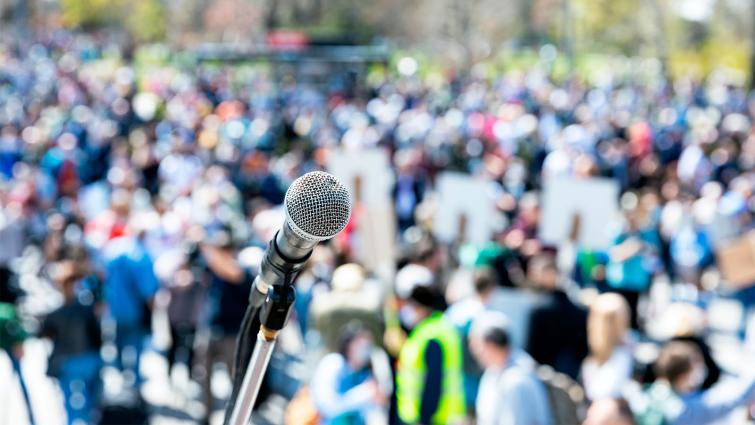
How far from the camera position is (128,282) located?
24.4 feet

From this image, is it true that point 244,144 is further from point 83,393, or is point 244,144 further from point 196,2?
point 196,2

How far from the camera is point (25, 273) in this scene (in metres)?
11.7

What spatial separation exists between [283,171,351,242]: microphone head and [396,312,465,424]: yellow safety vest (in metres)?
3.48

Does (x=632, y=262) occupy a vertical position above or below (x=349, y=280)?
below

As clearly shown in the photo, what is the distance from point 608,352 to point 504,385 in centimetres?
92

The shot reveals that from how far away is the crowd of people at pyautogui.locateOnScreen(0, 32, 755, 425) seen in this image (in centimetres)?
510

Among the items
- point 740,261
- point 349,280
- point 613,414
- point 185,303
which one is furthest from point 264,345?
point 740,261

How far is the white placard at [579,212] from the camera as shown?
826 cm

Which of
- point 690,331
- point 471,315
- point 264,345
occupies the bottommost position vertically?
point 471,315

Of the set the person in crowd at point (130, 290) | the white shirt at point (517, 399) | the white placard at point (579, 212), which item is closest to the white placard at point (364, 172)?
the white placard at point (579, 212)

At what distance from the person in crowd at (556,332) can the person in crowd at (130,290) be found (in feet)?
10.1

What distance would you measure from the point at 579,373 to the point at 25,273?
7788 mm

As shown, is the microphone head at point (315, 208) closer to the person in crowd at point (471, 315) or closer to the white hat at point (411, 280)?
the person in crowd at point (471, 315)

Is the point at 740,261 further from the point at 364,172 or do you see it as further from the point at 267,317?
the point at 267,317
